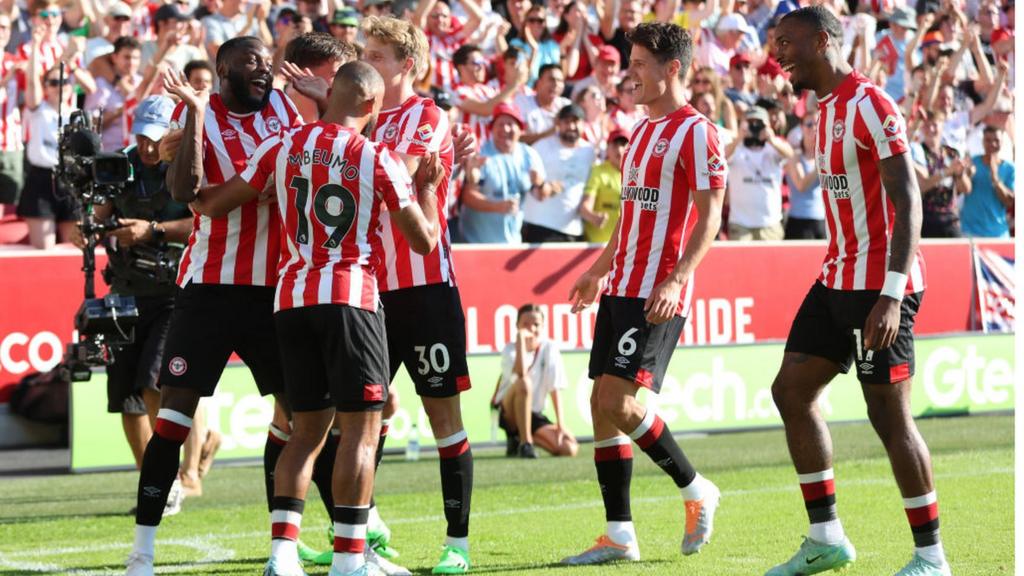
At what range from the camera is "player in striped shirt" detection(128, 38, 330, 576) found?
646 centimetres

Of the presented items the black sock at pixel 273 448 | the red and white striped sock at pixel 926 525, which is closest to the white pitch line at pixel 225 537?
the black sock at pixel 273 448

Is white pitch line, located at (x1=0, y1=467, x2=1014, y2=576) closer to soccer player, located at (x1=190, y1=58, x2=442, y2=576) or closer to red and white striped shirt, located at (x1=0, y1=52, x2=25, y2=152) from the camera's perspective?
soccer player, located at (x1=190, y1=58, x2=442, y2=576)

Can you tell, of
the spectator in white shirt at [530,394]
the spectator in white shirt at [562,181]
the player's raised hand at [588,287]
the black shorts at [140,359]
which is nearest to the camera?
the player's raised hand at [588,287]

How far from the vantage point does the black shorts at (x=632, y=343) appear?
707 centimetres

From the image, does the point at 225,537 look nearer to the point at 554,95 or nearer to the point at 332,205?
the point at 332,205

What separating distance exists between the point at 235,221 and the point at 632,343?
184 cm

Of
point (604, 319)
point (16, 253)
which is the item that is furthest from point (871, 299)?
point (16, 253)

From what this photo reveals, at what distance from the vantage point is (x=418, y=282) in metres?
7.00

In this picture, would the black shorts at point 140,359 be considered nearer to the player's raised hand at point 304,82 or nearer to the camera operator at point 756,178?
the player's raised hand at point 304,82

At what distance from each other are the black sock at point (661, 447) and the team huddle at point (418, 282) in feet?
0.04

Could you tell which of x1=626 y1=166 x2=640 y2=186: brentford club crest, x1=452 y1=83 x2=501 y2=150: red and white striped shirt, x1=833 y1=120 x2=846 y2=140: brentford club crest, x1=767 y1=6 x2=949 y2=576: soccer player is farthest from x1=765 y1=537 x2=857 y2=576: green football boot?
x1=452 y1=83 x2=501 y2=150: red and white striped shirt

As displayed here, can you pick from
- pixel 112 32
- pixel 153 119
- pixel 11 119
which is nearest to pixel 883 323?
pixel 153 119

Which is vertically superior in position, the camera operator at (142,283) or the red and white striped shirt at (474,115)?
the red and white striped shirt at (474,115)

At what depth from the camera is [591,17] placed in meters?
17.6
